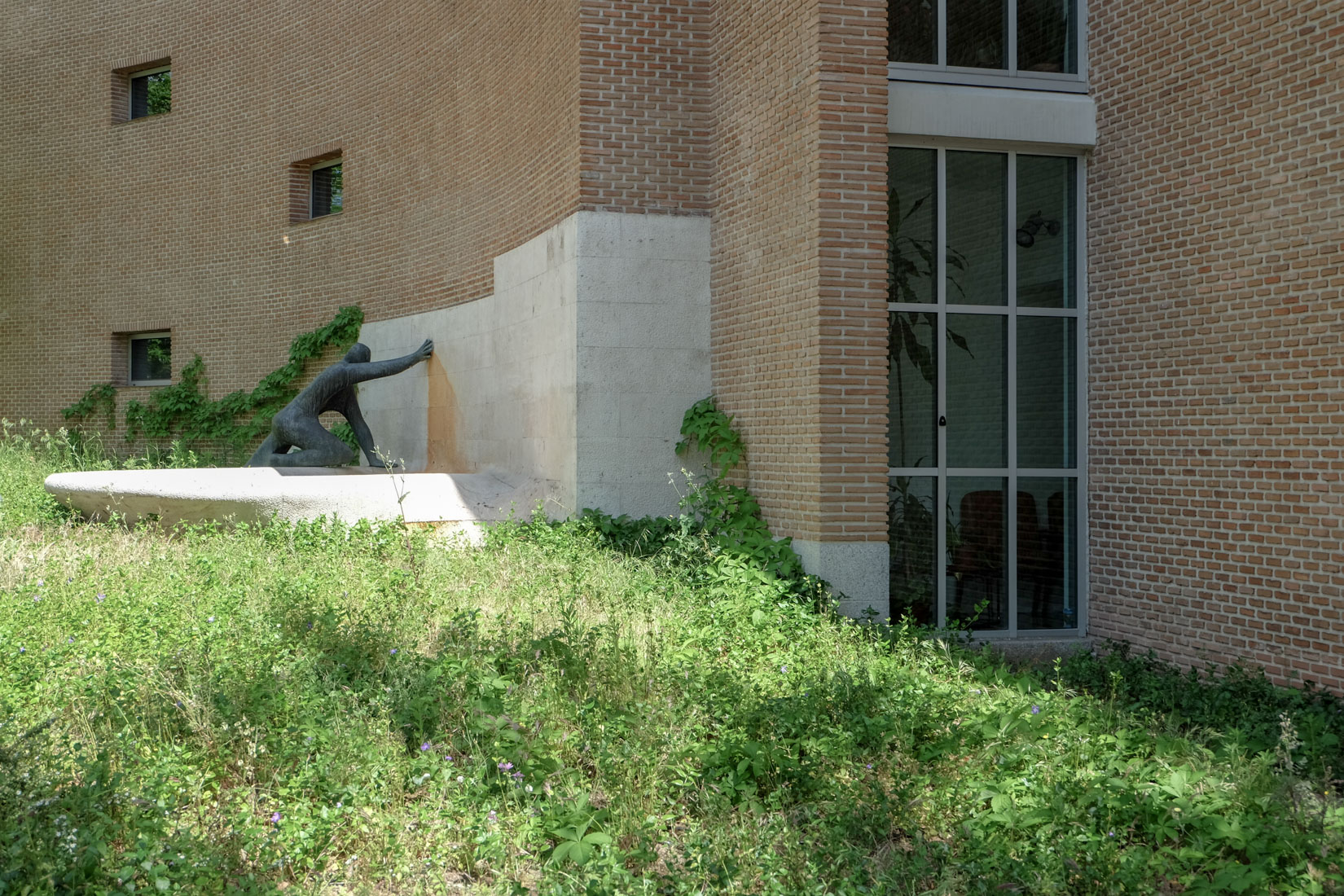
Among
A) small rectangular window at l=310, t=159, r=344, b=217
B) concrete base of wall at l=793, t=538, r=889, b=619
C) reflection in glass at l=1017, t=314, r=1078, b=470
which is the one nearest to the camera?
concrete base of wall at l=793, t=538, r=889, b=619

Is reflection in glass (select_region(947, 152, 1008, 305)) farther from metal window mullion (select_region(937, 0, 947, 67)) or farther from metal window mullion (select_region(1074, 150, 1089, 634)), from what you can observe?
metal window mullion (select_region(937, 0, 947, 67))

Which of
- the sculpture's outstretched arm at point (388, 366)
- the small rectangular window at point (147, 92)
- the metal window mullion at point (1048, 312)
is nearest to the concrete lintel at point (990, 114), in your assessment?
the metal window mullion at point (1048, 312)

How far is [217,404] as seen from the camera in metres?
17.7

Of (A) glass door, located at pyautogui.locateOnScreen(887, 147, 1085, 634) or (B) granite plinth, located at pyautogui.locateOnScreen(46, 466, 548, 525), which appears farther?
(B) granite plinth, located at pyautogui.locateOnScreen(46, 466, 548, 525)

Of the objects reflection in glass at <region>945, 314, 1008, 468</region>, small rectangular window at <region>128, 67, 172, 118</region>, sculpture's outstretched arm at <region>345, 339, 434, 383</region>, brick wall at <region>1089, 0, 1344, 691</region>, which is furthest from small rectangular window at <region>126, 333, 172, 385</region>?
brick wall at <region>1089, 0, 1344, 691</region>

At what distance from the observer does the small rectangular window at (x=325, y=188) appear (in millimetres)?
17078

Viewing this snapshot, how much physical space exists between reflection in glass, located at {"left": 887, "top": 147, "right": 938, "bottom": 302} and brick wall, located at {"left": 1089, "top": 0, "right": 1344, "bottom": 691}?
144 cm

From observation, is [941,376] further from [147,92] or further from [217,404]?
[147,92]

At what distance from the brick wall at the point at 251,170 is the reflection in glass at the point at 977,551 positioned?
15.5 ft

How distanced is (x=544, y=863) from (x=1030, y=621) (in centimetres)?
620

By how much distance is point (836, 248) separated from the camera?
321 inches

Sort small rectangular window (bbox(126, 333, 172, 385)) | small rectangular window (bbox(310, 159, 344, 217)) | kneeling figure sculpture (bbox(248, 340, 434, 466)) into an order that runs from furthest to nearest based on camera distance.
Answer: small rectangular window (bbox(126, 333, 172, 385)), small rectangular window (bbox(310, 159, 344, 217)), kneeling figure sculpture (bbox(248, 340, 434, 466))

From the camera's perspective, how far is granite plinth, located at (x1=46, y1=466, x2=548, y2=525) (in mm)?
10039

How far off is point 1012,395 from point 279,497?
6489 mm
